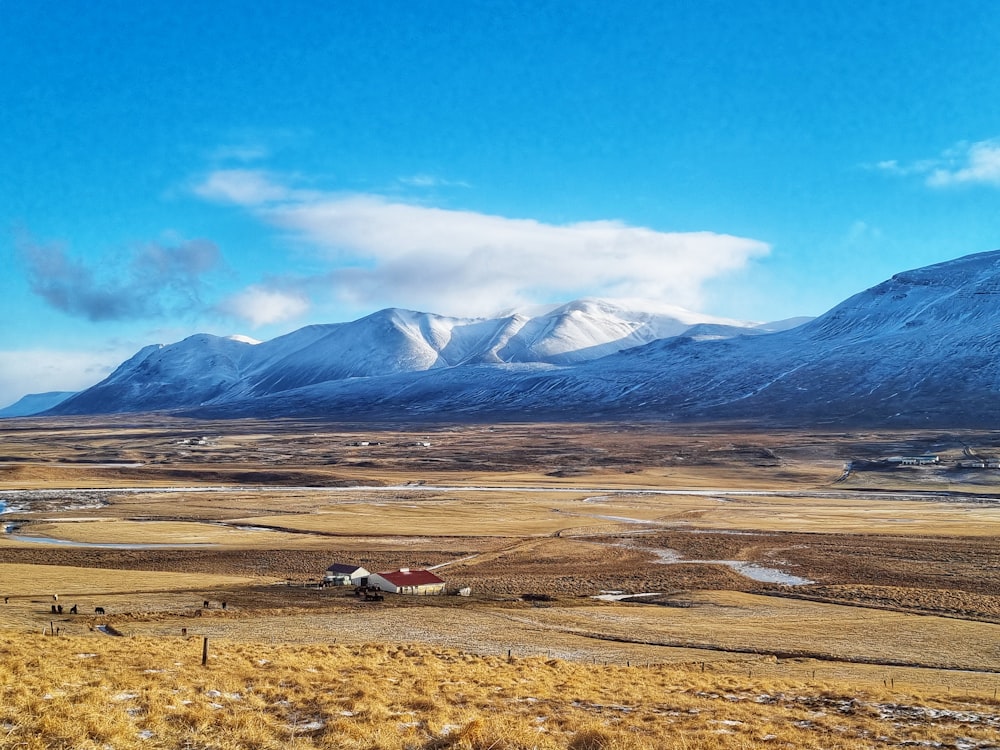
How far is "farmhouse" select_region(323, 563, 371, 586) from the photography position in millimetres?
51500

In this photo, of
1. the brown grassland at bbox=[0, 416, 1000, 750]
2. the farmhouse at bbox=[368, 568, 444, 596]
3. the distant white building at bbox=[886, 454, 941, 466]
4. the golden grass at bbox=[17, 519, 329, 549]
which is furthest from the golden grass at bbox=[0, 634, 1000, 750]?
the distant white building at bbox=[886, 454, 941, 466]

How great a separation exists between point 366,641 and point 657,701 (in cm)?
1741

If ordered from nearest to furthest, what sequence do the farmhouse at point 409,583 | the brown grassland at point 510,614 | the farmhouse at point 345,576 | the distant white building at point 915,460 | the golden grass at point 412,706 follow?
the golden grass at point 412,706 → the brown grassland at point 510,614 → the farmhouse at point 409,583 → the farmhouse at point 345,576 → the distant white building at point 915,460

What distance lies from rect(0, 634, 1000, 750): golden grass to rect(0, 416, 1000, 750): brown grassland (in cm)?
9

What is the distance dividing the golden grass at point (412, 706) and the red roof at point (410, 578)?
69.9 feet

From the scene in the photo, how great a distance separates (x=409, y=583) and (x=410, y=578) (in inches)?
27.6

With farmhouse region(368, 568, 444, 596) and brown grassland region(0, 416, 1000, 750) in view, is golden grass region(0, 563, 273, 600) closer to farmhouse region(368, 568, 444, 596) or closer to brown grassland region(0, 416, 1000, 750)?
brown grassland region(0, 416, 1000, 750)

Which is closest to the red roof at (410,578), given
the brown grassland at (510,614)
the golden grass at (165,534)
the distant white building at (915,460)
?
the brown grassland at (510,614)

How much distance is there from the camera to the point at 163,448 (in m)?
184

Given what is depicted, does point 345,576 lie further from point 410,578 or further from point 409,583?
point 409,583

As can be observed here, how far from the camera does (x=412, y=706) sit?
727 inches

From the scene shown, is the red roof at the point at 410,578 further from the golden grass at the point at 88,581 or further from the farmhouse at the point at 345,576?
the golden grass at the point at 88,581

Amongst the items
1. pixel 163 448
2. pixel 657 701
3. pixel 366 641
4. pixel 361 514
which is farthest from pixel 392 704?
pixel 163 448

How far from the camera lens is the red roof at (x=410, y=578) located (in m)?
48.9
